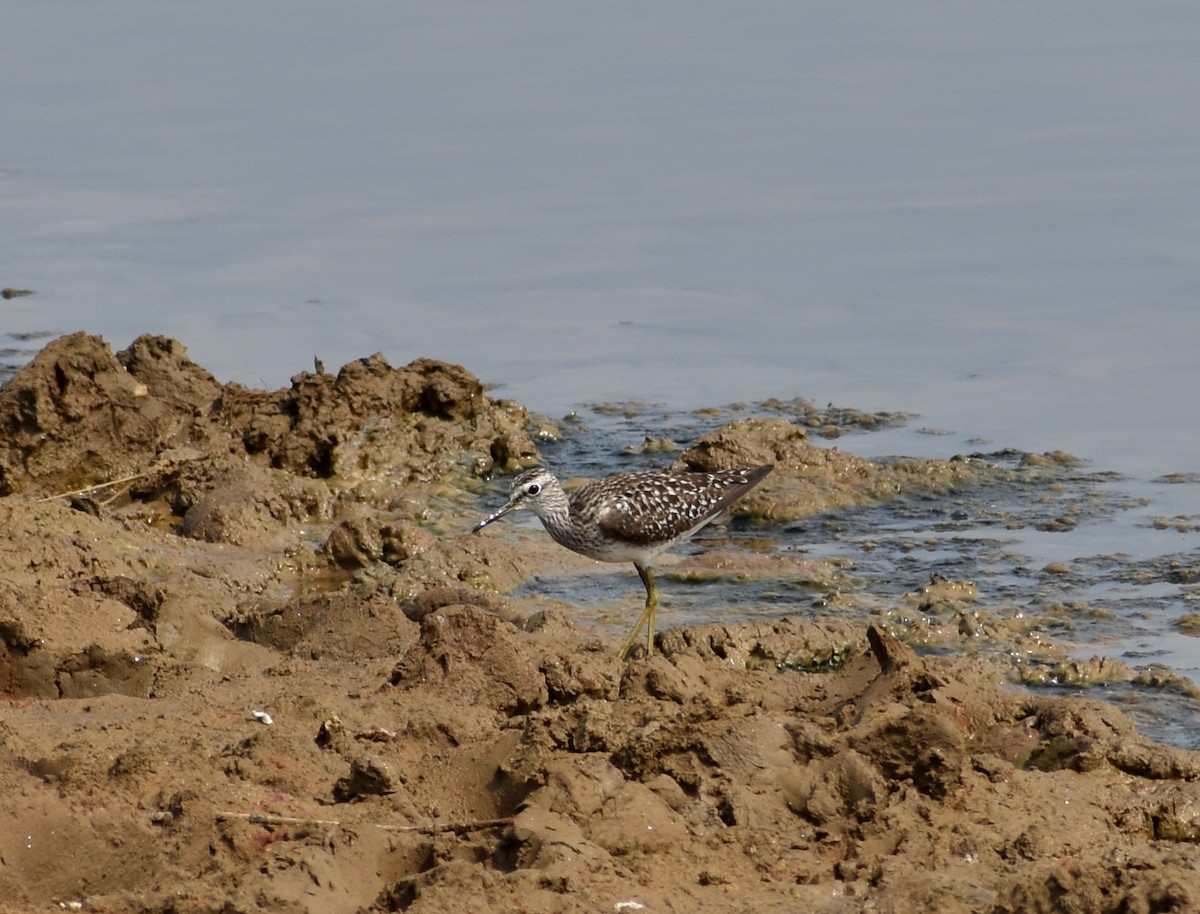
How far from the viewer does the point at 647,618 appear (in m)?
8.23

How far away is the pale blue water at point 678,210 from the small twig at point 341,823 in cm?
436

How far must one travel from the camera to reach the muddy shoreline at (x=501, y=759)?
477 cm

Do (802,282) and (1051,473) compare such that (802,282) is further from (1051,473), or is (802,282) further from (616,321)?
(1051,473)

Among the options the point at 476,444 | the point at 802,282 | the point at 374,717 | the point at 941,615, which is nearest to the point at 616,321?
the point at 802,282

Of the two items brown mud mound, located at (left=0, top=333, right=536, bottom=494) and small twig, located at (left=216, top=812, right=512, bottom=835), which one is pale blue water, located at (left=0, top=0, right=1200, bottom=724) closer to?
brown mud mound, located at (left=0, top=333, right=536, bottom=494)

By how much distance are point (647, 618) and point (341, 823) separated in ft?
11.1

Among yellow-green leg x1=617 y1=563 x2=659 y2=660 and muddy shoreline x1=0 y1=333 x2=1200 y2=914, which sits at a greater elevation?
muddy shoreline x1=0 y1=333 x2=1200 y2=914

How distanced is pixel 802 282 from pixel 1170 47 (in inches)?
321

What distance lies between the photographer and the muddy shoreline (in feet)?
15.6

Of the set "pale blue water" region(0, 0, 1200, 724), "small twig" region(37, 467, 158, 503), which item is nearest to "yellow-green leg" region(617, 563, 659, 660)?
"pale blue water" region(0, 0, 1200, 724)

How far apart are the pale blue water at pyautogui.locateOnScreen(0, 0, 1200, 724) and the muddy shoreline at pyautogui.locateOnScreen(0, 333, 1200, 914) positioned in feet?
8.68

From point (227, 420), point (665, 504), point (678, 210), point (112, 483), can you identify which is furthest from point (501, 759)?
point (678, 210)

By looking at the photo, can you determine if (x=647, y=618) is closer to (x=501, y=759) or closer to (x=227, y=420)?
(x=501, y=759)

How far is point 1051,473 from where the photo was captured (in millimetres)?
10750
